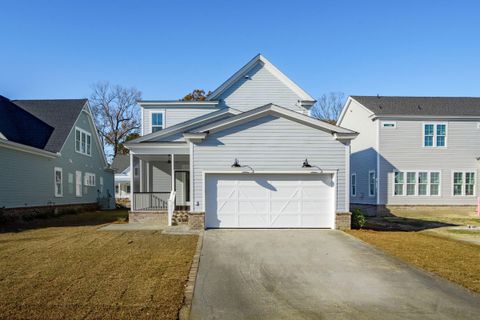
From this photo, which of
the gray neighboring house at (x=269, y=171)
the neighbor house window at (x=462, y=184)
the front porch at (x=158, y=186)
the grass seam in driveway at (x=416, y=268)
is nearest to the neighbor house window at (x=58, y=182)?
the front porch at (x=158, y=186)

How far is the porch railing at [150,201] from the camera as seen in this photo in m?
16.7

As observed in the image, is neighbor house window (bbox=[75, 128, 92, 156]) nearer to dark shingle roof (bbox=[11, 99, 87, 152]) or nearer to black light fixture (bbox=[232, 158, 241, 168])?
dark shingle roof (bbox=[11, 99, 87, 152])

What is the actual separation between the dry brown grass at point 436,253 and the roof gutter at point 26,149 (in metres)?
15.5

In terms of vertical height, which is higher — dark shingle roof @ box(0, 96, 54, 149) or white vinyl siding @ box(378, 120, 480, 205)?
dark shingle roof @ box(0, 96, 54, 149)

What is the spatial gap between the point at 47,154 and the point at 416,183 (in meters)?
22.1

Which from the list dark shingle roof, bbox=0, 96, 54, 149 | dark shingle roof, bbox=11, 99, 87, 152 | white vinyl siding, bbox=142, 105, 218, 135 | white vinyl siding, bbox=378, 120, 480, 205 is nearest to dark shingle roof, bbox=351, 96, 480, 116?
white vinyl siding, bbox=378, 120, 480, 205

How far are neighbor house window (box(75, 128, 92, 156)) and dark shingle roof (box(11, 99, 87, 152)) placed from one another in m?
1.35

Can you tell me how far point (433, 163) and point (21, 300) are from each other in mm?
22606

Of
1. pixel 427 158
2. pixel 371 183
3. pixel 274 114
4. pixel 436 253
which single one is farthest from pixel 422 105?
pixel 436 253

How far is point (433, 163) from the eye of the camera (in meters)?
21.9

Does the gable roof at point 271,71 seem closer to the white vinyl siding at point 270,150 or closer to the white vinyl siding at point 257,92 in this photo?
the white vinyl siding at point 257,92

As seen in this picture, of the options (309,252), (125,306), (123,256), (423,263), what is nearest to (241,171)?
(309,252)

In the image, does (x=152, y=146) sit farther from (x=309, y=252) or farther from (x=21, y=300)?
(x=21, y=300)

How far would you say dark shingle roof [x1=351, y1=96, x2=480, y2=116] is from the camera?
21969mm
